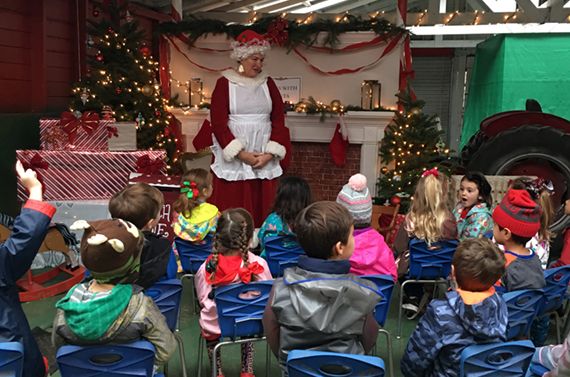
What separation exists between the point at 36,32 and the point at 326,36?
3.29m

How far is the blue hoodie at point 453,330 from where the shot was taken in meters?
1.77

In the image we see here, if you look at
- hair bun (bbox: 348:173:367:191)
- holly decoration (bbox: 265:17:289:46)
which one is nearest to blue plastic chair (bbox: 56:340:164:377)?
hair bun (bbox: 348:173:367:191)

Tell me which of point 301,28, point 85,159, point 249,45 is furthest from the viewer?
point 301,28

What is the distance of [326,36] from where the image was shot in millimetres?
6219

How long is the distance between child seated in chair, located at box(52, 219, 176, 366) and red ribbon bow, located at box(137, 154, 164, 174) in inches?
104

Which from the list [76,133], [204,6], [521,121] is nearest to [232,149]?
[76,133]

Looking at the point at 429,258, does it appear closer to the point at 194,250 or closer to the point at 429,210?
the point at 429,210

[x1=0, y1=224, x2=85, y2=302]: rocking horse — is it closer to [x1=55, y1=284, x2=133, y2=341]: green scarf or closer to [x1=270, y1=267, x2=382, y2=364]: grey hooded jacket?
[x1=55, y1=284, x2=133, y2=341]: green scarf

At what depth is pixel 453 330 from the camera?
180 cm

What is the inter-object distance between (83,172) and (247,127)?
4.79 ft

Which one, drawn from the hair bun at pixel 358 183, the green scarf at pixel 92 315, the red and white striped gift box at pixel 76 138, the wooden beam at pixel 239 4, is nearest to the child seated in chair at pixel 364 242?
the hair bun at pixel 358 183

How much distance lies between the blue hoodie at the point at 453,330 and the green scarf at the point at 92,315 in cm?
112

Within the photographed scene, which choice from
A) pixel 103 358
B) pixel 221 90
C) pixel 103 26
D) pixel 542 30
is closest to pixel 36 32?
pixel 103 26

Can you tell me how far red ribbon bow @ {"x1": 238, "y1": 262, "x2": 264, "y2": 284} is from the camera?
2.20 metres
